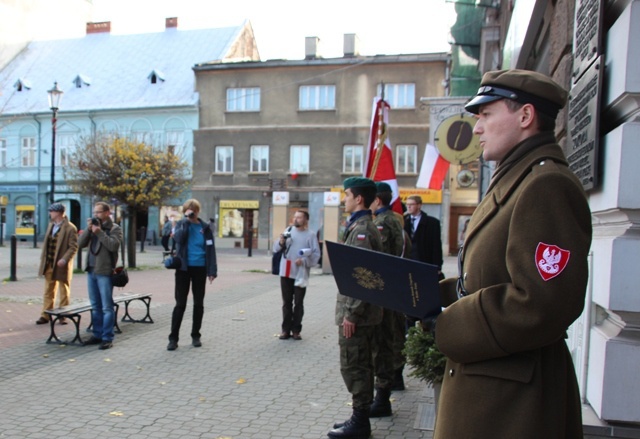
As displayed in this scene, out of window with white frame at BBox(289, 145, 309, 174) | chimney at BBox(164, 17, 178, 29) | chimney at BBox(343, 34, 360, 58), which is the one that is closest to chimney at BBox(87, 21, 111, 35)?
chimney at BBox(164, 17, 178, 29)

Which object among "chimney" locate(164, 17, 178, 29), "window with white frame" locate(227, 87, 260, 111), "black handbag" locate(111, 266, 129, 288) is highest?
"chimney" locate(164, 17, 178, 29)

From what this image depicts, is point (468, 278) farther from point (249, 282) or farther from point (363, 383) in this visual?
point (249, 282)

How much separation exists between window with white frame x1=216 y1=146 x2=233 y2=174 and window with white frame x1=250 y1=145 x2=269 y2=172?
54.9 inches

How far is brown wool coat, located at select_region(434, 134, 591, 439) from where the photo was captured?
1776mm

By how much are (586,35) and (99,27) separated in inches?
1793

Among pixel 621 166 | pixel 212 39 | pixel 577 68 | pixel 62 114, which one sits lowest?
pixel 621 166

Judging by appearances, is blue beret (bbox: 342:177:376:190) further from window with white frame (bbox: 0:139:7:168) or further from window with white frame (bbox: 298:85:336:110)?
window with white frame (bbox: 0:139:7:168)

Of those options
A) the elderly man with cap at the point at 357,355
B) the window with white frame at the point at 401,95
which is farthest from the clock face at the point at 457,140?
the window with white frame at the point at 401,95

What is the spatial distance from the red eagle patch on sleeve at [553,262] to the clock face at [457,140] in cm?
891

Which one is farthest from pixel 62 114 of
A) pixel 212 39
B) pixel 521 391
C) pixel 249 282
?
pixel 521 391

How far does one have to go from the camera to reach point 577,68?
139 inches

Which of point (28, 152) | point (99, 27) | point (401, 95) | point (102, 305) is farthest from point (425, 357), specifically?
point (99, 27)

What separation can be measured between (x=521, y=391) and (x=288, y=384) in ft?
15.1

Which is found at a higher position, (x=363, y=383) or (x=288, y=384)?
(x=363, y=383)
